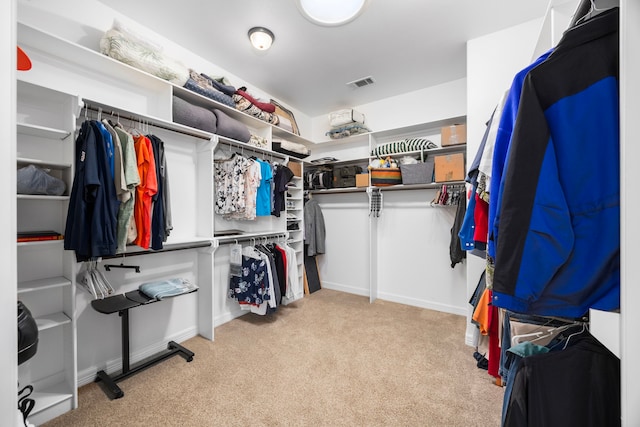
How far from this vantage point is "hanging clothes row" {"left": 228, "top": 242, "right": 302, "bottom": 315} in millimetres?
2725

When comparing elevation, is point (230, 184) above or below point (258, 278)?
above

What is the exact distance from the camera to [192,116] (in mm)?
2285

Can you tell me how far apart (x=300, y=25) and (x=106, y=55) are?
1448mm

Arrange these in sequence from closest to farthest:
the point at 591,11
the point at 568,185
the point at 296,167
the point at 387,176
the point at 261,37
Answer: the point at 568,185 < the point at 591,11 < the point at 261,37 < the point at 387,176 < the point at 296,167

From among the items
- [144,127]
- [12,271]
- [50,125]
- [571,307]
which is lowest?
[571,307]

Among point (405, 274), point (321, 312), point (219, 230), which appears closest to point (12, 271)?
point (219, 230)

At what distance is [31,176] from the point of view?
1.47 m

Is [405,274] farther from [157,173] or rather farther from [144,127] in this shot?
[144,127]

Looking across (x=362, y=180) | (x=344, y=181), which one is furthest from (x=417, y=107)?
(x=344, y=181)

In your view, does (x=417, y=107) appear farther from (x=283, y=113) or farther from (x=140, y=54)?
(x=140, y=54)

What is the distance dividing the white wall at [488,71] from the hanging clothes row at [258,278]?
6.14 feet

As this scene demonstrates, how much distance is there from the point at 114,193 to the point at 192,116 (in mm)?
932

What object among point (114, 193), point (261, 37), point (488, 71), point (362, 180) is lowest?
point (114, 193)

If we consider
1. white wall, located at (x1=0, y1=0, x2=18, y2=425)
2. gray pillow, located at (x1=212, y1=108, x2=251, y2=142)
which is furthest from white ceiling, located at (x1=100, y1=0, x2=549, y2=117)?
white wall, located at (x1=0, y1=0, x2=18, y2=425)
